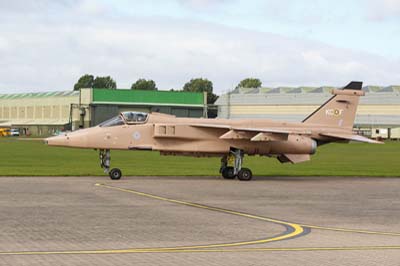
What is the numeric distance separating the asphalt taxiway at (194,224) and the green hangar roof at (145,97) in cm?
11006

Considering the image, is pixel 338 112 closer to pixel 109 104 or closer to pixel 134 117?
pixel 134 117

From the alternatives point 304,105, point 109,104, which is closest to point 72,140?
→ point 109,104

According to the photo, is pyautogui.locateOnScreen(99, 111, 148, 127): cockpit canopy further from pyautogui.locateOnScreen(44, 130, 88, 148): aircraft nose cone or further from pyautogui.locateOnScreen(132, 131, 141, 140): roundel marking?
pyautogui.locateOnScreen(44, 130, 88, 148): aircraft nose cone

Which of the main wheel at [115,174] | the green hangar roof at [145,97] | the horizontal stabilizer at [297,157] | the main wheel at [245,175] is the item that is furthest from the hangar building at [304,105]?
the main wheel at [115,174]

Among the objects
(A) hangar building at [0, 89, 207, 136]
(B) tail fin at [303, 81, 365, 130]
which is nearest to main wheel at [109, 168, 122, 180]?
(B) tail fin at [303, 81, 365, 130]

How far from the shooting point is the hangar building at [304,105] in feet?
424

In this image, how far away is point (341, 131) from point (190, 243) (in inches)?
798

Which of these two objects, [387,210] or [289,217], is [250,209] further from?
[387,210]

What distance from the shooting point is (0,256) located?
10.5m

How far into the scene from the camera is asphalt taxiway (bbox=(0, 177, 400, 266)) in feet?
35.8

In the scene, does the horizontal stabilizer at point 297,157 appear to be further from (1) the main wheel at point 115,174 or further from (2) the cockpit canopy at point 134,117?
(1) the main wheel at point 115,174

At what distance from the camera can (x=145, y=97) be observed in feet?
450

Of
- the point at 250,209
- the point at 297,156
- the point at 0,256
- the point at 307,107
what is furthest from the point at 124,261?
the point at 307,107

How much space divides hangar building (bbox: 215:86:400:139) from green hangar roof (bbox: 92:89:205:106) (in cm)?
797
